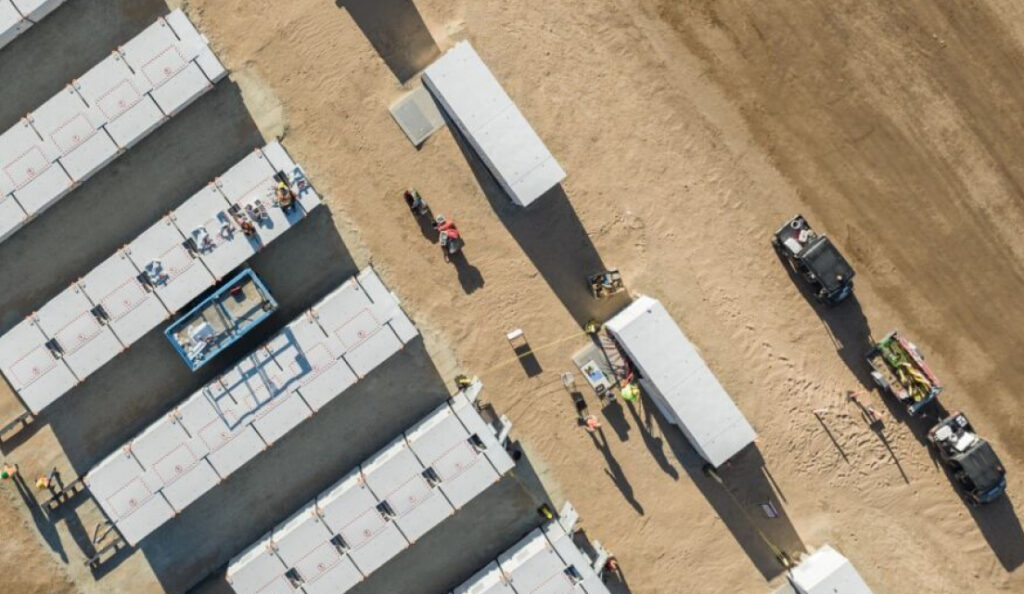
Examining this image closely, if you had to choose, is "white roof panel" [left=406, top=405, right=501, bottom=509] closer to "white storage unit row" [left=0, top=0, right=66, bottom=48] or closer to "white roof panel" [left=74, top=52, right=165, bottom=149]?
"white roof panel" [left=74, top=52, right=165, bottom=149]

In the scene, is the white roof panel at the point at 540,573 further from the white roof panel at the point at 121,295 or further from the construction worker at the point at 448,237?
the white roof panel at the point at 121,295

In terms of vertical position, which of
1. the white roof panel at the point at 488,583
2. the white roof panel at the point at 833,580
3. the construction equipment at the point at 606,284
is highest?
the construction equipment at the point at 606,284

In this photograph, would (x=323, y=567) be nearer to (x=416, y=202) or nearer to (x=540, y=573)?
(x=540, y=573)

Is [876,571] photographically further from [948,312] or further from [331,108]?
[331,108]

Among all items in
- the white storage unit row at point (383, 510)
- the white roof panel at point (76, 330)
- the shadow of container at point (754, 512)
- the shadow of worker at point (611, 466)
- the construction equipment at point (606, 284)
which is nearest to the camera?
the white roof panel at point (76, 330)

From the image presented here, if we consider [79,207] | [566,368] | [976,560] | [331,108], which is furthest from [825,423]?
[79,207]

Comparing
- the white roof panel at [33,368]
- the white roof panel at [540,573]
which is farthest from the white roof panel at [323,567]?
the white roof panel at [33,368]
